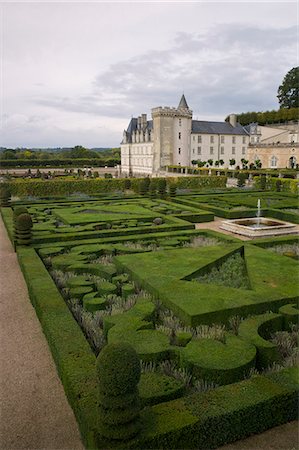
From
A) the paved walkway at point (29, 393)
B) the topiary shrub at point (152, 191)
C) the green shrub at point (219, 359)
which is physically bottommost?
the paved walkway at point (29, 393)

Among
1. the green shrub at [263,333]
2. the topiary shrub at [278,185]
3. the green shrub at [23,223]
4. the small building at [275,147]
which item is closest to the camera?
the green shrub at [263,333]

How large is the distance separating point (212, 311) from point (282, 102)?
75.2 m

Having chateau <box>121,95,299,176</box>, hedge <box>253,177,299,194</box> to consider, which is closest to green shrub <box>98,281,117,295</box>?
hedge <box>253,177,299,194</box>

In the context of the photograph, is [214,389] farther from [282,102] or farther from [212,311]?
[282,102]

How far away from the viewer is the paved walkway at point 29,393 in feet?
14.5

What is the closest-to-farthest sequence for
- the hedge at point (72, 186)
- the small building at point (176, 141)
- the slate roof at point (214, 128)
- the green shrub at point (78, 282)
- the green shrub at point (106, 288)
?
1. the green shrub at point (106, 288)
2. the green shrub at point (78, 282)
3. the hedge at point (72, 186)
4. the small building at point (176, 141)
5. the slate roof at point (214, 128)

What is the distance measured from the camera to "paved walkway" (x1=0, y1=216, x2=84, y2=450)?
4434mm

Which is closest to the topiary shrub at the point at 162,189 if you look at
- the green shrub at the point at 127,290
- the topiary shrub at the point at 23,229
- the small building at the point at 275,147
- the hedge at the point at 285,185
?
the hedge at the point at 285,185

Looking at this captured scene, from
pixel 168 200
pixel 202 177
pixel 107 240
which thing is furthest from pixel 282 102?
pixel 107 240

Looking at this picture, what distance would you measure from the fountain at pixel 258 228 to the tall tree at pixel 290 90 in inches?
2400

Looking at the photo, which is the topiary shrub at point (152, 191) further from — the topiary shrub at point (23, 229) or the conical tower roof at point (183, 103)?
the conical tower roof at point (183, 103)

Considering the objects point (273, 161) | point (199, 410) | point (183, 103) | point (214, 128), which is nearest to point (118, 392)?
point (199, 410)

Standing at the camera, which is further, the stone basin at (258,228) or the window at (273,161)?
the window at (273,161)

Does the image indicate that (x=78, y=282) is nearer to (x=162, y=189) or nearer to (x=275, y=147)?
(x=162, y=189)
